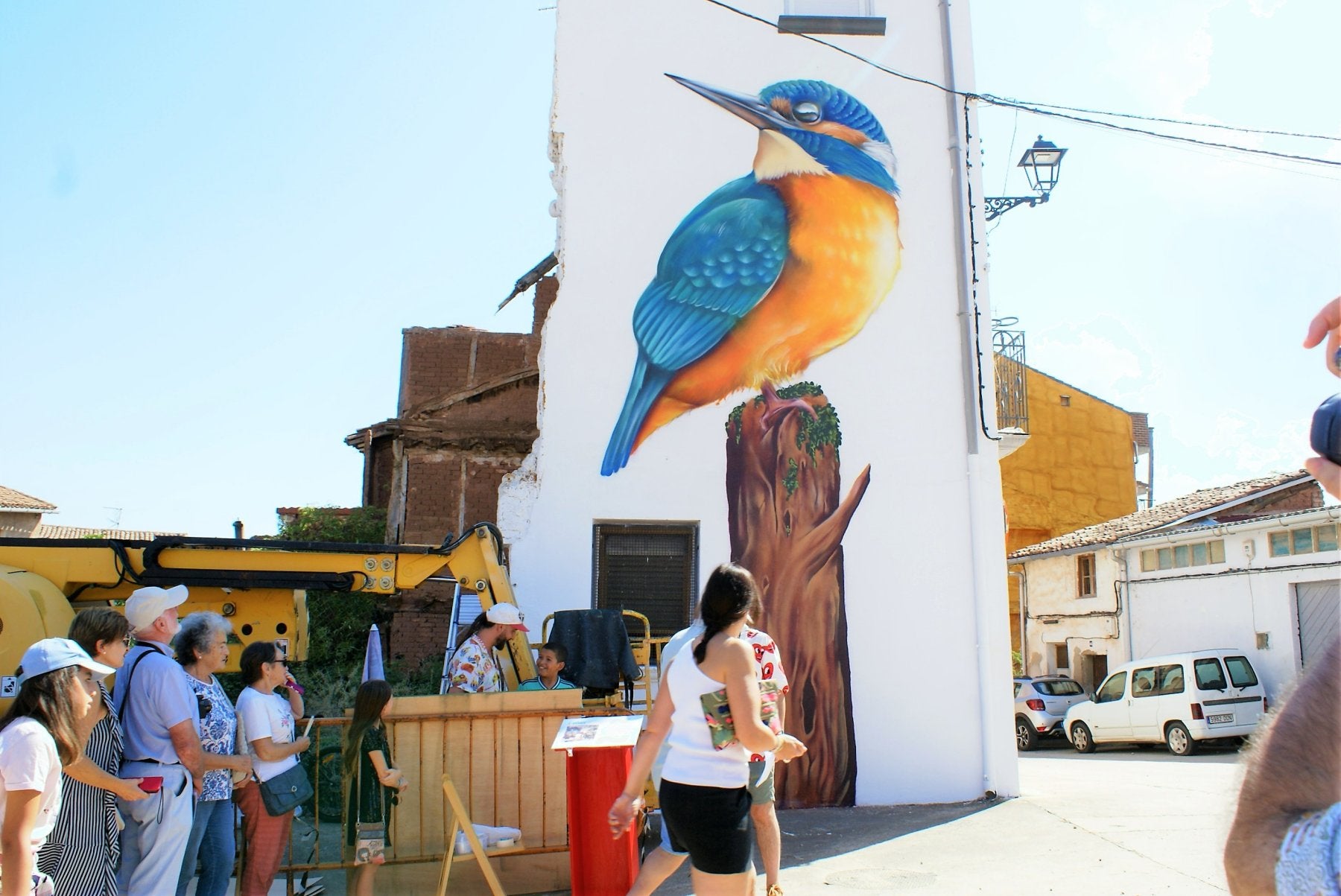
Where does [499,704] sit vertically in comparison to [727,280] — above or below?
below

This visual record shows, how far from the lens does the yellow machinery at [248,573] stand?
7750 mm

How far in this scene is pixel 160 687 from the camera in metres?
4.90

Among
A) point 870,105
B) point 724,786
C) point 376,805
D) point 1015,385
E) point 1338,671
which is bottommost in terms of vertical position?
point 376,805

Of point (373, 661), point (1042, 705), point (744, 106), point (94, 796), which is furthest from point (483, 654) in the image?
point (1042, 705)

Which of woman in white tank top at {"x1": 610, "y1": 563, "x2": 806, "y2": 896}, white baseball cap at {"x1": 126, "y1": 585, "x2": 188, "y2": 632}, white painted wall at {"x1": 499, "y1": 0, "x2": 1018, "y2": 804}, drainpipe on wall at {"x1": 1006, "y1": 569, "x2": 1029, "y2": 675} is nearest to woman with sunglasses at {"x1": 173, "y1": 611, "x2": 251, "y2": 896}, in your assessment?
white baseball cap at {"x1": 126, "y1": 585, "x2": 188, "y2": 632}

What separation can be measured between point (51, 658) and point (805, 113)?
913 cm

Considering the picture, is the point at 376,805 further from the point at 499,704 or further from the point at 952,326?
the point at 952,326

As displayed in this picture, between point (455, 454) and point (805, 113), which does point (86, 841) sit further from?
point (455, 454)

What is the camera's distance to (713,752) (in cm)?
396

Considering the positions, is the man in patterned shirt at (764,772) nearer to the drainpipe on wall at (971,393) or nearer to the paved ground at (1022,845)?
the paved ground at (1022,845)

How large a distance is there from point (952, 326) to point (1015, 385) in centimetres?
276

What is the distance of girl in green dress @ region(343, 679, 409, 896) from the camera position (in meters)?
5.53

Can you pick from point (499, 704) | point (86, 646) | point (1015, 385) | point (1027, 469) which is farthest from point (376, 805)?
point (1027, 469)

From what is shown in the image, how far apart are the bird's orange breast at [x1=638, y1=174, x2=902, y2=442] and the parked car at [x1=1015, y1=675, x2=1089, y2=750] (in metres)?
12.7
